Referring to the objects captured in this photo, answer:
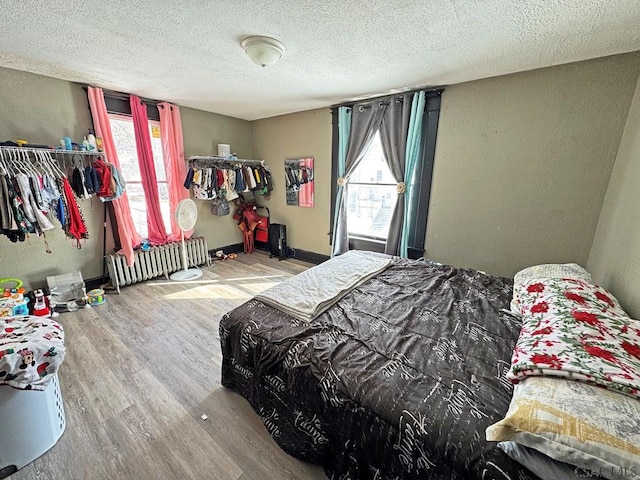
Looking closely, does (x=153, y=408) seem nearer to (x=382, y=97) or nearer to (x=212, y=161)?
(x=212, y=161)

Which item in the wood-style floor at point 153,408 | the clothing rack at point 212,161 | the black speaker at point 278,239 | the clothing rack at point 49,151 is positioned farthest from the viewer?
the black speaker at point 278,239

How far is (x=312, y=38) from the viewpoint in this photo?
171 centimetres

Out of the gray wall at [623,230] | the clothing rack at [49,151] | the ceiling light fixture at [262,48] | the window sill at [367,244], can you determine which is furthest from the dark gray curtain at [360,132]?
the clothing rack at [49,151]

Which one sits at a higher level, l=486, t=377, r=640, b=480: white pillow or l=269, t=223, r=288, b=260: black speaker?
l=486, t=377, r=640, b=480: white pillow

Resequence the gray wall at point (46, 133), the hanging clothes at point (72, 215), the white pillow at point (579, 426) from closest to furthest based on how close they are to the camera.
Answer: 1. the white pillow at point (579, 426)
2. the gray wall at point (46, 133)
3. the hanging clothes at point (72, 215)

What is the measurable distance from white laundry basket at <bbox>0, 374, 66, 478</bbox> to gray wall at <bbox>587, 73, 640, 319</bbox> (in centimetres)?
300

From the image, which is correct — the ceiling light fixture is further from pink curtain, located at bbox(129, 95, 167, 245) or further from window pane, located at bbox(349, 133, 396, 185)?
pink curtain, located at bbox(129, 95, 167, 245)

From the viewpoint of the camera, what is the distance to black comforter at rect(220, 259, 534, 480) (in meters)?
0.86

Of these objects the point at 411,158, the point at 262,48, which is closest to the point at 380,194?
the point at 411,158

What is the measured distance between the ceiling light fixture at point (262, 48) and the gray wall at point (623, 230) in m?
2.48

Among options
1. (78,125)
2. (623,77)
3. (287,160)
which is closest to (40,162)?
(78,125)

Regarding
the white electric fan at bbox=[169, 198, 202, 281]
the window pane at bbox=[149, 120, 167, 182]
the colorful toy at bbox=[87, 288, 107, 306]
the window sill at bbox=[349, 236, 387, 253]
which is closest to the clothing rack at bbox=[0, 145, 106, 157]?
the window pane at bbox=[149, 120, 167, 182]

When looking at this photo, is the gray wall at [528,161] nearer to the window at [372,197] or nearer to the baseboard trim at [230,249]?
the window at [372,197]

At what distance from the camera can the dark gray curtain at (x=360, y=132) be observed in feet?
9.97
